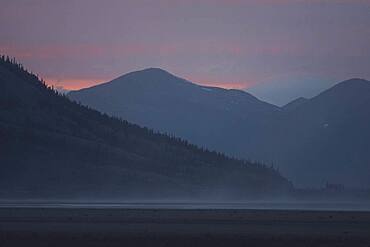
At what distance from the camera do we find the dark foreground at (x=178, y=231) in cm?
8125

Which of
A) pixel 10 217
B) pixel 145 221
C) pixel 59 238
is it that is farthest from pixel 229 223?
pixel 59 238

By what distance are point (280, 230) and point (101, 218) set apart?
87.4 feet

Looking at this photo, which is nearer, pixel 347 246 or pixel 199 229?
pixel 347 246

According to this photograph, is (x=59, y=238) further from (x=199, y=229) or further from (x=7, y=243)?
(x=199, y=229)

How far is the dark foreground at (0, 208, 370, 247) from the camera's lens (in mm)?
81250

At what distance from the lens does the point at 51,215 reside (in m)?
126

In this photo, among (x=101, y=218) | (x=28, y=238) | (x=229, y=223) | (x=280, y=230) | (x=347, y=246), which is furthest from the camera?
(x=101, y=218)

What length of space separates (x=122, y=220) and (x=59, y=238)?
3122 cm

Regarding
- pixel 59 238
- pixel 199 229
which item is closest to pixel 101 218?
pixel 199 229

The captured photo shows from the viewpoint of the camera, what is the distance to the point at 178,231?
9538 cm

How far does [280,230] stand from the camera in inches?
3863

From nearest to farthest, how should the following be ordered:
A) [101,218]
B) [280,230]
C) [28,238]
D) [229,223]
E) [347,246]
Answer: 1. [347,246]
2. [28,238]
3. [280,230]
4. [229,223]
5. [101,218]

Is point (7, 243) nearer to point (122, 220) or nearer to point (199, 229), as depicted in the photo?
point (199, 229)

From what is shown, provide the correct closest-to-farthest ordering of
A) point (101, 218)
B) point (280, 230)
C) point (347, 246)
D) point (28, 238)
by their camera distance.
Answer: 1. point (347, 246)
2. point (28, 238)
3. point (280, 230)
4. point (101, 218)
